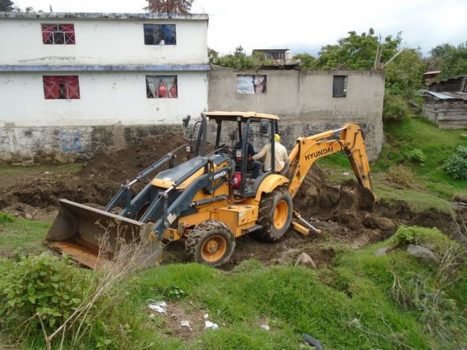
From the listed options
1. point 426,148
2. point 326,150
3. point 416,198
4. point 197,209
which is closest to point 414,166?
point 426,148

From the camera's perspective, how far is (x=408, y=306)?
601 centimetres

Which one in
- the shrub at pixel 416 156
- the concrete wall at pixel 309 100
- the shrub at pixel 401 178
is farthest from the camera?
the shrub at pixel 416 156

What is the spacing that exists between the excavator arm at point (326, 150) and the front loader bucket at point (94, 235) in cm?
406

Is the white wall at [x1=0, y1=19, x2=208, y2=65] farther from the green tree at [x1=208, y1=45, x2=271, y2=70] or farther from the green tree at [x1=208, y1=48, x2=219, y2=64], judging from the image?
the green tree at [x1=208, y1=48, x2=219, y2=64]

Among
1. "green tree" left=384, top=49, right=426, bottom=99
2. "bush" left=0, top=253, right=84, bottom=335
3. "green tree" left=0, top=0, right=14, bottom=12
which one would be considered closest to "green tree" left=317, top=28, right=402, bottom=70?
"green tree" left=384, top=49, right=426, bottom=99

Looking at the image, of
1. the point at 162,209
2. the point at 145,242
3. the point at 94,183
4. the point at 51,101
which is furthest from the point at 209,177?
the point at 51,101

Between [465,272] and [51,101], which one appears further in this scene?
[51,101]

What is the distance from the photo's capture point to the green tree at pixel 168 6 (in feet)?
96.4

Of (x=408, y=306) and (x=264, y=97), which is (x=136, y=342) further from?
(x=264, y=97)

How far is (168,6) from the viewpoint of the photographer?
96.4 feet

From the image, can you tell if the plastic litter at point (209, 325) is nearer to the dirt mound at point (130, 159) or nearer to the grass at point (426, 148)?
the dirt mound at point (130, 159)

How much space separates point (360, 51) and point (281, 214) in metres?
19.5

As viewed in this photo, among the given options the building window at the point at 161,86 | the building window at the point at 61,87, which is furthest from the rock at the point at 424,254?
the building window at the point at 61,87

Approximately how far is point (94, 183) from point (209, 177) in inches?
232
